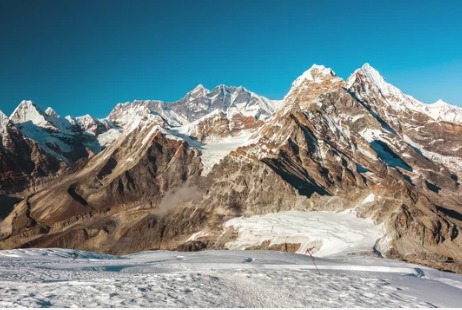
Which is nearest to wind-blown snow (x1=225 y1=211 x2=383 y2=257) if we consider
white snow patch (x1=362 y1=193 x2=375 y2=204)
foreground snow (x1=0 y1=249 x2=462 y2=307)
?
white snow patch (x1=362 y1=193 x2=375 y2=204)

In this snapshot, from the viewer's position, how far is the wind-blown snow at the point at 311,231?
390 ft

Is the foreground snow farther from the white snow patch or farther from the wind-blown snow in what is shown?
the white snow patch

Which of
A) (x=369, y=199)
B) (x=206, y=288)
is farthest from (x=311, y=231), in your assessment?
(x=206, y=288)

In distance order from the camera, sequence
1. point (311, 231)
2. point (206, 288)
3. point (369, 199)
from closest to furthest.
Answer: point (206, 288), point (311, 231), point (369, 199)

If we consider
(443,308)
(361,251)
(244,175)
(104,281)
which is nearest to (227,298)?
(104,281)

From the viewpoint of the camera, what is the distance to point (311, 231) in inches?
5290

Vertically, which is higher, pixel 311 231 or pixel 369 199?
pixel 369 199

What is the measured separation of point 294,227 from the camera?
144 m

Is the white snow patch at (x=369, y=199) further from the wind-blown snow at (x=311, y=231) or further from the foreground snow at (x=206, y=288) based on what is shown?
the foreground snow at (x=206, y=288)

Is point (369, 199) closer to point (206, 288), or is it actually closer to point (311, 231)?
point (311, 231)

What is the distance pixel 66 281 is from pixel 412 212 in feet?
402

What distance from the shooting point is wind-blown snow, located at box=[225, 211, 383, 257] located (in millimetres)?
118812

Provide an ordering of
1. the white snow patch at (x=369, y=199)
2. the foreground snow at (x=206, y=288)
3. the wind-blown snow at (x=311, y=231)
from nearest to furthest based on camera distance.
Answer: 1. the foreground snow at (x=206, y=288)
2. the wind-blown snow at (x=311, y=231)
3. the white snow patch at (x=369, y=199)

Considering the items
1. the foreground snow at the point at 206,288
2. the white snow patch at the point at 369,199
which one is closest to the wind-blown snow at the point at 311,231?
the white snow patch at the point at 369,199
